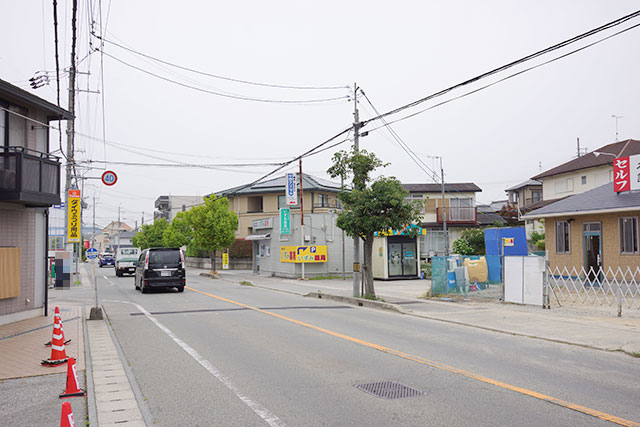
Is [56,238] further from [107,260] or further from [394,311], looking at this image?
[394,311]

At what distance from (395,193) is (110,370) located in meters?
A: 11.8

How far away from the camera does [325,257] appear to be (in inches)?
1305

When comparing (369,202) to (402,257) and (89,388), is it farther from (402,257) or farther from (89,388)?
(402,257)

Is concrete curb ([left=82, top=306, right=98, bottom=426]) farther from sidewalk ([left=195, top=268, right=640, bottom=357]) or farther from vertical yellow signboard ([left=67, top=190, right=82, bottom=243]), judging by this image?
vertical yellow signboard ([left=67, top=190, right=82, bottom=243])

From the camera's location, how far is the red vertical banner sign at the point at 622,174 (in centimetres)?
2014

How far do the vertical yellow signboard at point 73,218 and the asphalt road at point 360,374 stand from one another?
44.7 feet

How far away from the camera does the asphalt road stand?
577 cm

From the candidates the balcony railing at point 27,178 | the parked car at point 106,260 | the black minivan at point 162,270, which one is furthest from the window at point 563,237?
the parked car at point 106,260

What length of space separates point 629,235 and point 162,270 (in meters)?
19.7

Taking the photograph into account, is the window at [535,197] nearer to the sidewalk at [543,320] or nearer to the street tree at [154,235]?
the sidewalk at [543,320]

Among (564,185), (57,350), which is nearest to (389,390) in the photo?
(57,350)

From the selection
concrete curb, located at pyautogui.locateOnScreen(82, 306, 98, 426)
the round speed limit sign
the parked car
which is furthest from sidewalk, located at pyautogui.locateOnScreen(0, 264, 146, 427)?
the parked car

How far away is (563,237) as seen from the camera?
2370 cm

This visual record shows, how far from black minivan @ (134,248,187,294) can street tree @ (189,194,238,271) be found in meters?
14.1
